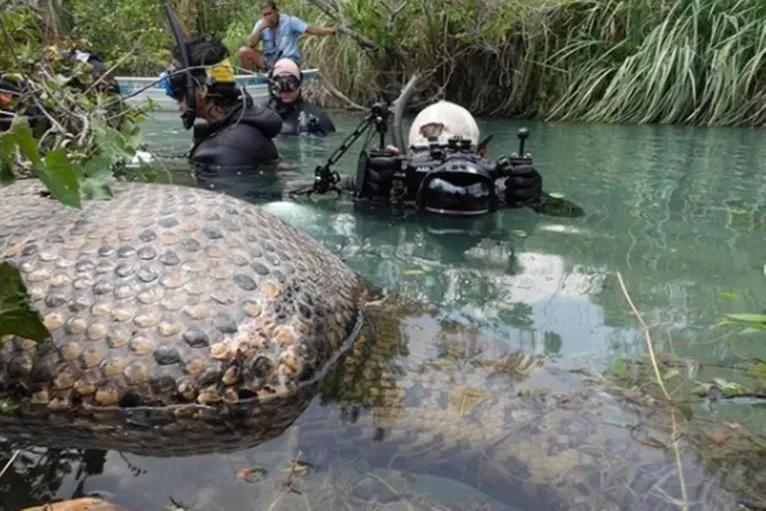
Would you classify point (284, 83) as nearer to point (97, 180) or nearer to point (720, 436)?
point (97, 180)

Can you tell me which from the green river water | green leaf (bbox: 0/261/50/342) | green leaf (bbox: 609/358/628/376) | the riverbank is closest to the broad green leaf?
green leaf (bbox: 0/261/50/342)

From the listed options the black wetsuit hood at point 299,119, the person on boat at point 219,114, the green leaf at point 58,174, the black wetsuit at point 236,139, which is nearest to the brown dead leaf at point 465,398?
the green leaf at point 58,174

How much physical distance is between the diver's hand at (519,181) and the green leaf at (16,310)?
2.81 metres

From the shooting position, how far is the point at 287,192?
485cm

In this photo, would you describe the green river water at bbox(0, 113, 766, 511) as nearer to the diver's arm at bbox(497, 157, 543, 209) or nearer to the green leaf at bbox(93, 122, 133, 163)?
the diver's arm at bbox(497, 157, 543, 209)

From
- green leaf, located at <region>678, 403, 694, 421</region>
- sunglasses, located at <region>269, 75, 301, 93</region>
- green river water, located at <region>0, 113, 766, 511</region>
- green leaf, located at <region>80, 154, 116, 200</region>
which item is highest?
green leaf, located at <region>80, 154, 116, 200</region>

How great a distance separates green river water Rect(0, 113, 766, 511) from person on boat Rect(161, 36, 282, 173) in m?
0.25

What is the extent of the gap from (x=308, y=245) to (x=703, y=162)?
14.8 feet

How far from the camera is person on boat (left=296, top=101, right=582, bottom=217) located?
3.85m

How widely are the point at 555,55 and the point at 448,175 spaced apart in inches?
277

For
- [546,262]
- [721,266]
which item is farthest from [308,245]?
[721,266]

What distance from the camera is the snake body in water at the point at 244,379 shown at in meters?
1.72

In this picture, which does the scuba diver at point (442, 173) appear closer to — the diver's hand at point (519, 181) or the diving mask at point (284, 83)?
the diver's hand at point (519, 181)

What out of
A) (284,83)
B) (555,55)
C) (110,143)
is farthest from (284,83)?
(555,55)
